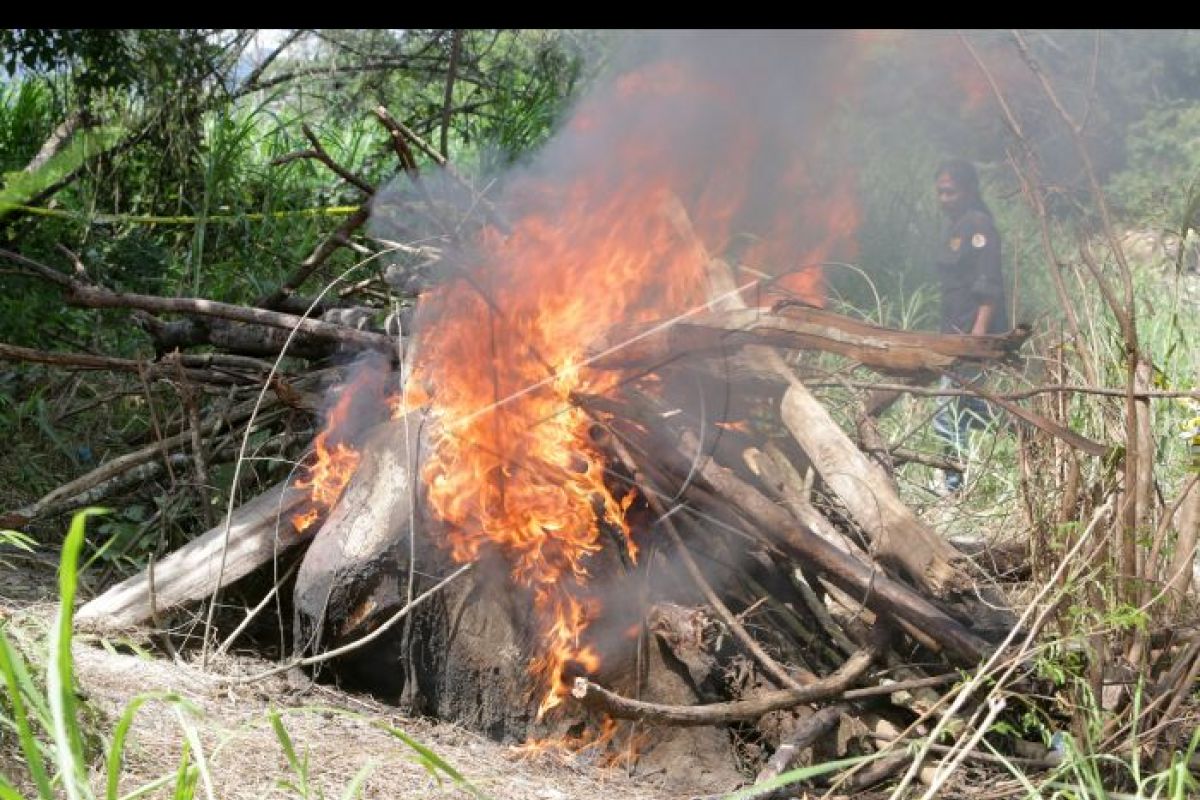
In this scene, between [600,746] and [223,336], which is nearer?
[600,746]

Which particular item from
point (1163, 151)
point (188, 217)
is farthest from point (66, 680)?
point (1163, 151)

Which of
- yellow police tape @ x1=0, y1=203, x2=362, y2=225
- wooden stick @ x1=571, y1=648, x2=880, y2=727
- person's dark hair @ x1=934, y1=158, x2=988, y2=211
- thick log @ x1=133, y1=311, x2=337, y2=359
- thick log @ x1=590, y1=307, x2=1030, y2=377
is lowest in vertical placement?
wooden stick @ x1=571, y1=648, x2=880, y2=727

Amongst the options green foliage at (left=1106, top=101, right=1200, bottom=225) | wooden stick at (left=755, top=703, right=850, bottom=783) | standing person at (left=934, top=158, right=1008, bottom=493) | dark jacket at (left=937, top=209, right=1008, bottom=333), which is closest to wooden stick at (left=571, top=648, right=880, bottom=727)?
wooden stick at (left=755, top=703, right=850, bottom=783)

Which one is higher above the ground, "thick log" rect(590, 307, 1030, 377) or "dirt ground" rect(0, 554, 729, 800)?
"thick log" rect(590, 307, 1030, 377)

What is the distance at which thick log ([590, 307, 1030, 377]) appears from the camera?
4.11 meters

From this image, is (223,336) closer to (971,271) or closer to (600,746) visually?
(600,746)

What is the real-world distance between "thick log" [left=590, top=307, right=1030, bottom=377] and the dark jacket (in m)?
4.28

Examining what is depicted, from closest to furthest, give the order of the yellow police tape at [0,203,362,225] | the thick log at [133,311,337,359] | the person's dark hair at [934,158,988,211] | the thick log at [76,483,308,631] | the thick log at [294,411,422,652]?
1. the thick log at [294,411,422,652]
2. the thick log at [76,483,308,631]
3. the thick log at [133,311,337,359]
4. the yellow police tape at [0,203,362,225]
5. the person's dark hair at [934,158,988,211]

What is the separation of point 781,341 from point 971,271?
4.64 m

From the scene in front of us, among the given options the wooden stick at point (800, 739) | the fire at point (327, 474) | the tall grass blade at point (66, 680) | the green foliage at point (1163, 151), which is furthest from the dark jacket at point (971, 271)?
the tall grass blade at point (66, 680)

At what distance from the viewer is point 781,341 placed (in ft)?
13.9

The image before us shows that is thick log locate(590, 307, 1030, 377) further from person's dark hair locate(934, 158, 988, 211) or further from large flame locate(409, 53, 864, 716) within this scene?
person's dark hair locate(934, 158, 988, 211)

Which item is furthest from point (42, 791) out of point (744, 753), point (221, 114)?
point (221, 114)

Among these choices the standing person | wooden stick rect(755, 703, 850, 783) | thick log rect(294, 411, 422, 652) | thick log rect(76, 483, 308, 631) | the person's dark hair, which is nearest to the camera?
wooden stick rect(755, 703, 850, 783)
